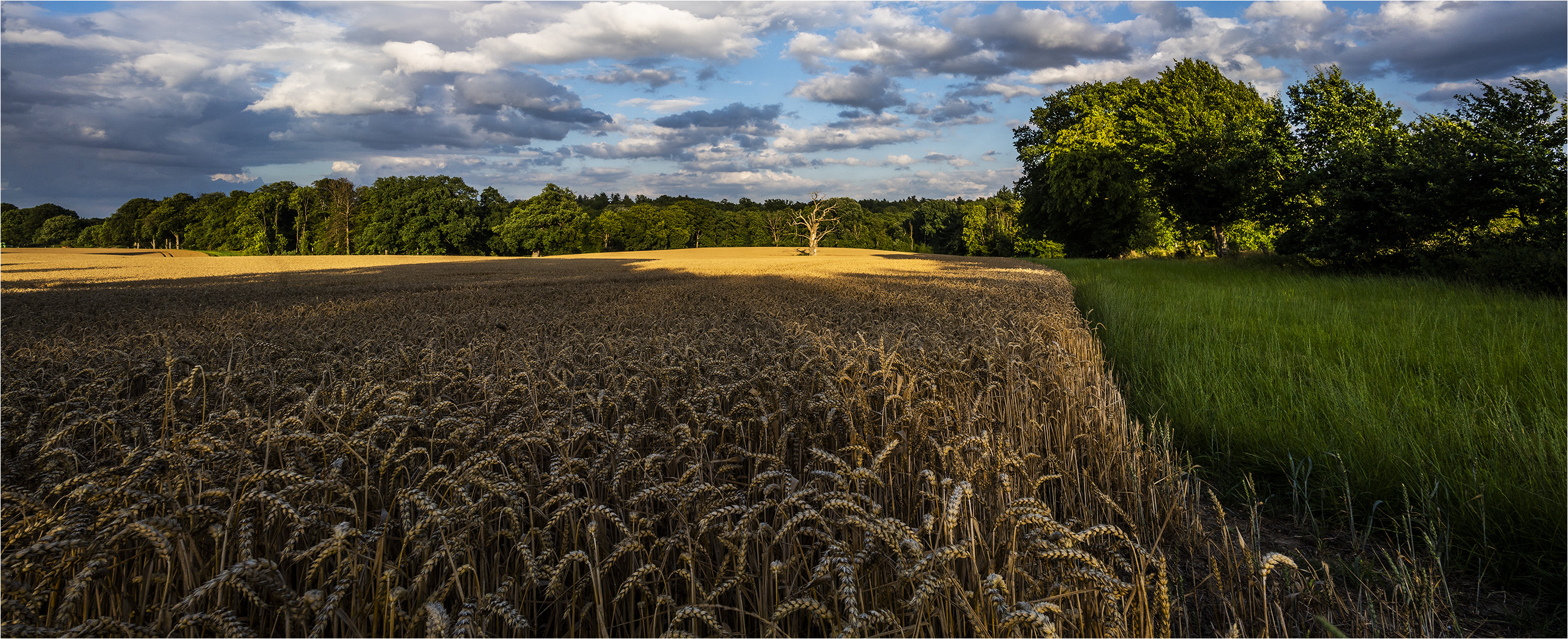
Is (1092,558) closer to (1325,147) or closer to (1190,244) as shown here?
(1325,147)

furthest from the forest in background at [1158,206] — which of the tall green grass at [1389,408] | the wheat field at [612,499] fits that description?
the wheat field at [612,499]

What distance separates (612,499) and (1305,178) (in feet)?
85.3

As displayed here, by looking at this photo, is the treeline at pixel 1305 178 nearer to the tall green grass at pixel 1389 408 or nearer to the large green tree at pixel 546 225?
the tall green grass at pixel 1389 408

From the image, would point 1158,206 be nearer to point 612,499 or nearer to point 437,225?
point 612,499

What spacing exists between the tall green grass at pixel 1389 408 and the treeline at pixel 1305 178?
5.84m

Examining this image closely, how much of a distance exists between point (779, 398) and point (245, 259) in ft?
157

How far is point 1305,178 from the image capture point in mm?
20484

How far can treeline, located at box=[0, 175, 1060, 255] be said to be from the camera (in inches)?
2763

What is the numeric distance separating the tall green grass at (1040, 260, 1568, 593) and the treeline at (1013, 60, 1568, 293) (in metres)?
5.84

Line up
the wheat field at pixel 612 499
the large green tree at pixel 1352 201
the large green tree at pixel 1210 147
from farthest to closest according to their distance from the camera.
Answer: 1. the large green tree at pixel 1210 147
2. the large green tree at pixel 1352 201
3. the wheat field at pixel 612 499

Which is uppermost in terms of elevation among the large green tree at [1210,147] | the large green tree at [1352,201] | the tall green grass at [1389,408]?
the large green tree at [1210,147]

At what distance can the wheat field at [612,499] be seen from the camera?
1.66 m

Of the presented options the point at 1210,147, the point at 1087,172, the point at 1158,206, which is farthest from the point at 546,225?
the point at 1210,147

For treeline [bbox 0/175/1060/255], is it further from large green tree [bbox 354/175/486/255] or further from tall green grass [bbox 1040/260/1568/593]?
tall green grass [bbox 1040/260/1568/593]
